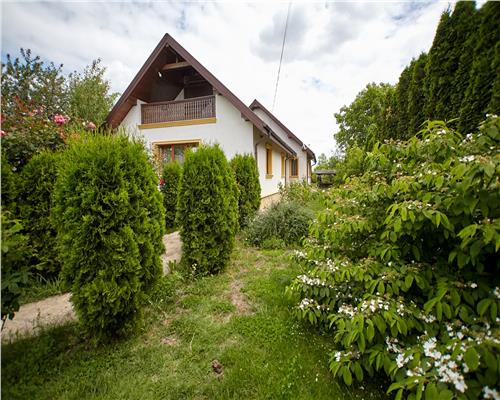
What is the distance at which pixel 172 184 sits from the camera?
6.59 m

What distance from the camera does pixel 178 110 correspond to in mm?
9078

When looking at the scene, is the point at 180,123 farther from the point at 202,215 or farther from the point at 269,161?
the point at 202,215

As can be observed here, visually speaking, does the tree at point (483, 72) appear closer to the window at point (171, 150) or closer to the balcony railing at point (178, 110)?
the balcony railing at point (178, 110)

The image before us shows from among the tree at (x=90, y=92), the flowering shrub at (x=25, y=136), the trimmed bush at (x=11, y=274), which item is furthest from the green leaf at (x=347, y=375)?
the tree at (x=90, y=92)

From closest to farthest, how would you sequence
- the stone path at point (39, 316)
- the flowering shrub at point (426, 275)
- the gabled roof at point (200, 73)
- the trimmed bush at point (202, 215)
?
the flowering shrub at point (426, 275) < the stone path at point (39, 316) < the trimmed bush at point (202, 215) < the gabled roof at point (200, 73)

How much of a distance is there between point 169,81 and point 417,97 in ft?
29.9

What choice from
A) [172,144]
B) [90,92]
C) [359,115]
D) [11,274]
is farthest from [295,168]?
[11,274]

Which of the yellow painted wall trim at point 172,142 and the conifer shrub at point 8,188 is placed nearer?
the conifer shrub at point 8,188

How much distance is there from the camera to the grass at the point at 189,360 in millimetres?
1688

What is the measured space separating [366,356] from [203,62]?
9.29 meters

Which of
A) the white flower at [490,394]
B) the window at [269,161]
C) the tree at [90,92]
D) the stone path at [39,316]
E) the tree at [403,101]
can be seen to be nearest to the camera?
the white flower at [490,394]

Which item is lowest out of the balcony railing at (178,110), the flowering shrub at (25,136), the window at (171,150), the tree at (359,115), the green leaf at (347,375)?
the green leaf at (347,375)

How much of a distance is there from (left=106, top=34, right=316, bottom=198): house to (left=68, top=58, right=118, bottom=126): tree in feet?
17.9

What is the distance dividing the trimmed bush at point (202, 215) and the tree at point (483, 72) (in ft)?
12.7
